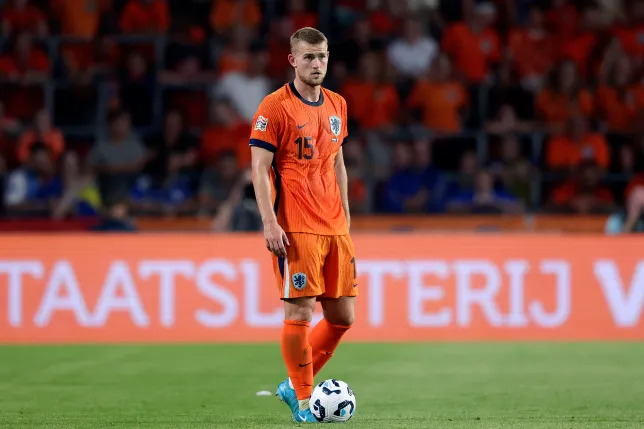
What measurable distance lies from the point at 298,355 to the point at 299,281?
1.55 ft

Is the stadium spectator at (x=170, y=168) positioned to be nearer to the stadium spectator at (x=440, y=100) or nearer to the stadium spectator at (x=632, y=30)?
the stadium spectator at (x=440, y=100)

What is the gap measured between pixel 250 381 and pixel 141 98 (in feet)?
26.7

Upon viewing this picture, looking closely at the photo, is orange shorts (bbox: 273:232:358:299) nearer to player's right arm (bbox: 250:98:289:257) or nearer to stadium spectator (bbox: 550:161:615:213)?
player's right arm (bbox: 250:98:289:257)

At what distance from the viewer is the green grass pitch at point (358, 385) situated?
22.9ft

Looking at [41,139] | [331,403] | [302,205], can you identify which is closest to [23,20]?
[41,139]

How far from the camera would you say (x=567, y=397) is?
26.3 feet

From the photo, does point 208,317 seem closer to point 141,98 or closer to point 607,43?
point 141,98

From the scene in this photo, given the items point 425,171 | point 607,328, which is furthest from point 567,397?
point 425,171

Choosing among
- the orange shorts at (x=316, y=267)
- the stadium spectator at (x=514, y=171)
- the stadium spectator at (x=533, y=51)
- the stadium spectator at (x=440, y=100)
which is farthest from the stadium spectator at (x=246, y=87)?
the orange shorts at (x=316, y=267)

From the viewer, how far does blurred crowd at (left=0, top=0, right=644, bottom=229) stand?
1525 cm

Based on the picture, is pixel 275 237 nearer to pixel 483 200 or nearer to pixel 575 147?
pixel 483 200

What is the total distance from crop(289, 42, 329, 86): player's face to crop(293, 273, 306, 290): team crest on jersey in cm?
115

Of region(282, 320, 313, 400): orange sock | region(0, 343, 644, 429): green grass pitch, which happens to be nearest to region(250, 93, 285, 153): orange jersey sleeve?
region(282, 320, 313, 400): orange sock

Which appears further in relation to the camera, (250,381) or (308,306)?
(250,381)
